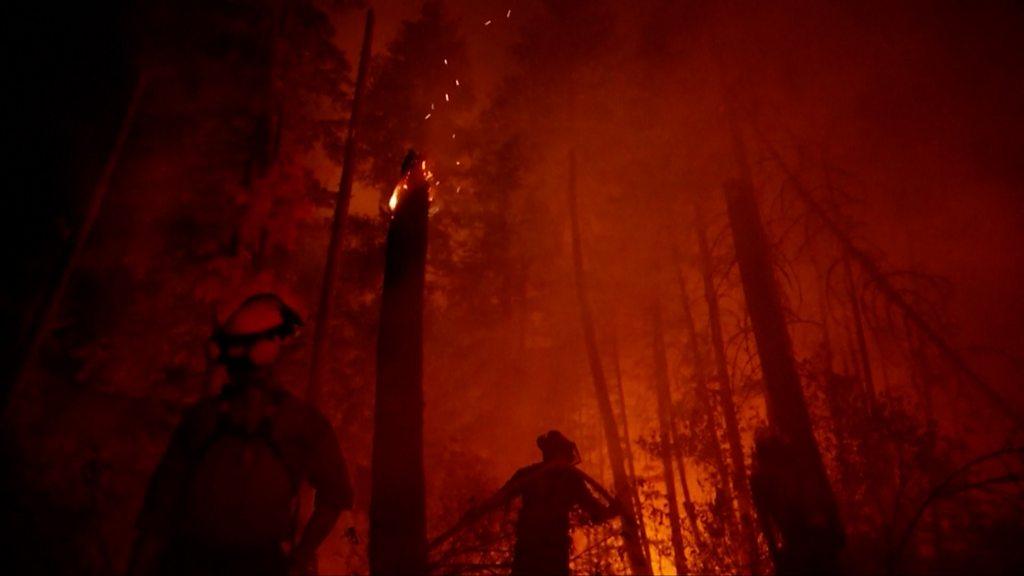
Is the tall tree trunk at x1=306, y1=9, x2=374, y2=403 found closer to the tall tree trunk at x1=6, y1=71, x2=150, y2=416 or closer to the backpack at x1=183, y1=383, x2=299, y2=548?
the tall tree trunk at x1=6, y1=71, x2=150, y2=416

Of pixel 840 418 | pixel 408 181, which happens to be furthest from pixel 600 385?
pixel 408 181

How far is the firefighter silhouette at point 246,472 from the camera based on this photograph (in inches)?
Answer: 106

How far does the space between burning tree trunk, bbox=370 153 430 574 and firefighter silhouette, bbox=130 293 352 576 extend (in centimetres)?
164

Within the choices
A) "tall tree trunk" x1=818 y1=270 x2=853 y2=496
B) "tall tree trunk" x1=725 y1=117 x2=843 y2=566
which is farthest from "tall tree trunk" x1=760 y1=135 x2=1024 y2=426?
"tall tree trunk" x1=818 y1=270 x2=853 y2=496

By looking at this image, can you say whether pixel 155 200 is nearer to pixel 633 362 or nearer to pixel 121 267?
pixel 121 267

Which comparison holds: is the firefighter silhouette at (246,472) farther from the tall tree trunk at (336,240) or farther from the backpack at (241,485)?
the tall tree trunk at (336,240)

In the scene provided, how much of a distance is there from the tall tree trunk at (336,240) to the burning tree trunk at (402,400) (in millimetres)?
7266

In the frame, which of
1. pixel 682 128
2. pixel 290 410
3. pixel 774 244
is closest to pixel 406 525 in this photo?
pixel 290 410

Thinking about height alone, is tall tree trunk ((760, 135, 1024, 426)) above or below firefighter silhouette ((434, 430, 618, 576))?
above

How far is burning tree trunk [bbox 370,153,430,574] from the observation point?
14.9 ft

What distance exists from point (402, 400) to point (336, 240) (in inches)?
359

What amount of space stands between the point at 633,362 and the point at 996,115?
20.1 meters

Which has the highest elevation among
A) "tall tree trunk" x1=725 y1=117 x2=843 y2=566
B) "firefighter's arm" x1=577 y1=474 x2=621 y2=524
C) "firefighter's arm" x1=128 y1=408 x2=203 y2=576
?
"tall tree trunk" x1=725 y1=117 x2=843 y2=566

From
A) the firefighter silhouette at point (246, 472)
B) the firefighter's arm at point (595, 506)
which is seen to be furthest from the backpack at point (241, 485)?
the firefighter's arm at point (595, 506)
